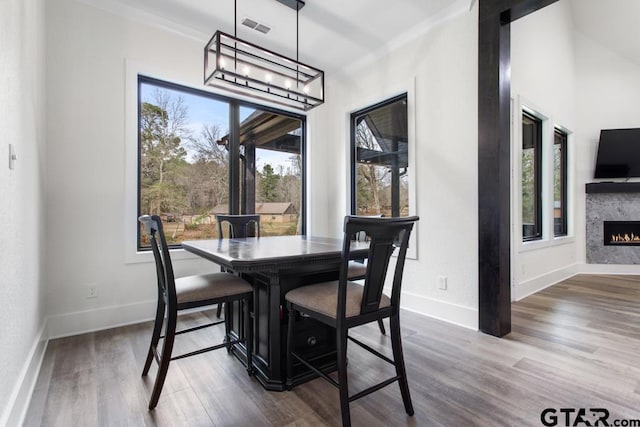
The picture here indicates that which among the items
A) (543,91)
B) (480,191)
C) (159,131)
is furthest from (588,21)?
(159,131)

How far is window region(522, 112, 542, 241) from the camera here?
13.4ft

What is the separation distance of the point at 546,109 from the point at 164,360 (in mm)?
5147

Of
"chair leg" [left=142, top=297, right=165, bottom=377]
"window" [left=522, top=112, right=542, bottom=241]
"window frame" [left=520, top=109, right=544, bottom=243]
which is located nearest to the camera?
"chair leg" [left=142, top=297, right=165, bottom=377]

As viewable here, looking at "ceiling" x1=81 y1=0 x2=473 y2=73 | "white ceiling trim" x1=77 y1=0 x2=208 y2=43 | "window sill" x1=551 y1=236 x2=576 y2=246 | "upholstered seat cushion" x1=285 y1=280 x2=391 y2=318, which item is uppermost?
"ceiling" x1=81 y1=0 x2=473 y2=73

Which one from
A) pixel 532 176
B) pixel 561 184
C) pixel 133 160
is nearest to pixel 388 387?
pixel 133 160

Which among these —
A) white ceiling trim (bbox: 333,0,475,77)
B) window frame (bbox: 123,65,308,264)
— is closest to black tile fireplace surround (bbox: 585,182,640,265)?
white ceiling trim (bbox: 333,0,475,77)

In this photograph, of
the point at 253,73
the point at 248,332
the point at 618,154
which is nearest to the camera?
the point at 248,332

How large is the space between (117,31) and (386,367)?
3565 millimetres

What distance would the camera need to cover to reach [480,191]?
262cm

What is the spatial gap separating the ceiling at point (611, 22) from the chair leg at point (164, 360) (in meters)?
6.87

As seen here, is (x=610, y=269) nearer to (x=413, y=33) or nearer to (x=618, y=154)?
(x=618, y=154)

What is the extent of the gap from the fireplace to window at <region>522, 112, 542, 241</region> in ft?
6.08

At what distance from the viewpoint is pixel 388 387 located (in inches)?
69.8

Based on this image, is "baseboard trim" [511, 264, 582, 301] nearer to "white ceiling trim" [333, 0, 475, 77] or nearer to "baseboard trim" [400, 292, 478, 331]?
"baseboard trim" [400, 292, 478, 331]
